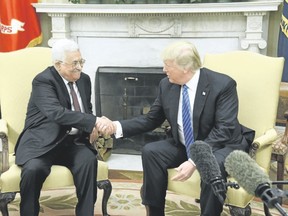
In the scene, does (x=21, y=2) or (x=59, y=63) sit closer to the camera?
(x=59, y=63)

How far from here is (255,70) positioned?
7.34ft

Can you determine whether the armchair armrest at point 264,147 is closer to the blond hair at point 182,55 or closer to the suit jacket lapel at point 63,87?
the blond hair at point 182,55

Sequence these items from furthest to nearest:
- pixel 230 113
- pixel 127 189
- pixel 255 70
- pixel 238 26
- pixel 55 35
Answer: pixel 55 35
pixel 238 26
pixel 127 189
pixel 255 70
pixel 230 113

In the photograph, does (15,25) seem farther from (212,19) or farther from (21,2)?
(212,19)

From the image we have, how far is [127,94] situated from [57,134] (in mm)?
1536

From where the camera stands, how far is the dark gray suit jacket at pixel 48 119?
203cm

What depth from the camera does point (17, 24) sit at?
3.45m

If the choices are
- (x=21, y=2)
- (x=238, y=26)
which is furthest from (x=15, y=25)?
(x=238, y=26)

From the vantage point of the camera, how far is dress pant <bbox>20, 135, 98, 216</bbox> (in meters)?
1.93

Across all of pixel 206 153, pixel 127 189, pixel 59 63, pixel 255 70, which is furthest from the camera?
pixel 127 189

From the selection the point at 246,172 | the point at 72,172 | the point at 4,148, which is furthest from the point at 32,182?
the point at 246,172

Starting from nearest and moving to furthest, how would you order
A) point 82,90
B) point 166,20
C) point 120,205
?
point 82,90
point 120,205
point 166,20

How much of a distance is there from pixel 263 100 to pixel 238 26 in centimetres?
127

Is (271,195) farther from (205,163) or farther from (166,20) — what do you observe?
(166,20)
